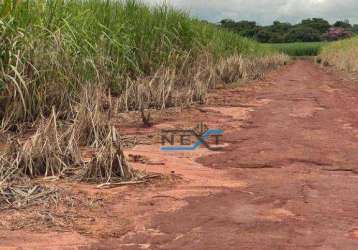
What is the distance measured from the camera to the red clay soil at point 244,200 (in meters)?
2.49

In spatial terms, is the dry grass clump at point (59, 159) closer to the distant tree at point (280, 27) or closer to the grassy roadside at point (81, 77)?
the grassy roadside at point (81, 77)

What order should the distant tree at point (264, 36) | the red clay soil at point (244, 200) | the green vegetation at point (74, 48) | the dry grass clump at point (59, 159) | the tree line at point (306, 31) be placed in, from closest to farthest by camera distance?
the red clay soil at point (244, 200)
the dry grass clump at point (59, 159)
the green vegetation at point (74, 48)
the distant tree at point (264, 36)
the tree line at point (306, 31)

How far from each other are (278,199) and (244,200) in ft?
0.64

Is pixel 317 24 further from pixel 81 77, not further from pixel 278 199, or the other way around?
pixel 278 199

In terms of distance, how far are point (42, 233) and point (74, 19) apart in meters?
3.57

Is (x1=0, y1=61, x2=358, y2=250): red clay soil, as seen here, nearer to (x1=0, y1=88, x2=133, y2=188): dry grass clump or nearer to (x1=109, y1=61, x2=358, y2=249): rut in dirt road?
(x1=109, y1=61, x2=358, y2=249): rut in dirt road

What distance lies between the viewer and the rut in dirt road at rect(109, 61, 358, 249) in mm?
2516

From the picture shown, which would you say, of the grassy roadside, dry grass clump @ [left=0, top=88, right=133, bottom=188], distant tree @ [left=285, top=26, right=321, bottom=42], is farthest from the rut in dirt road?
distant tree @ [left=285, top=26, right=321, bottom=42]

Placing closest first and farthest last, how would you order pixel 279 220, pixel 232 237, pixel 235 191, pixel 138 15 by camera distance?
pixel 232 237
pixel 279 220
pixel 235 191
pixel 138 15

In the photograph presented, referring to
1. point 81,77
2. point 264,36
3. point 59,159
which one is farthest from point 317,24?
point 59,159

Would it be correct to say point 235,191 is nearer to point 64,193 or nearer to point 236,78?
point 64,193

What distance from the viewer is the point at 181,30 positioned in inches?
364

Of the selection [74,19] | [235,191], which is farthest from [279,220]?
[74,19]

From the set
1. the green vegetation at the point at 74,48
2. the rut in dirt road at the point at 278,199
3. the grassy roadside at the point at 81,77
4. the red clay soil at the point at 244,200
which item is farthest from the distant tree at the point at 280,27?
the red clay soil at the point at 244,200
